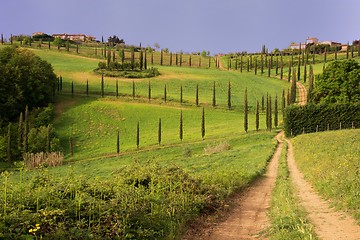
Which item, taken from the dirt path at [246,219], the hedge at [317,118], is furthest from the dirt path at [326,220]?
the hedge at [317,118]

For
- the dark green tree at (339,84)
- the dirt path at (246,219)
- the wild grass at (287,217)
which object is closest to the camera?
the wild grass at (287,217)

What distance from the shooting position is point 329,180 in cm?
1631

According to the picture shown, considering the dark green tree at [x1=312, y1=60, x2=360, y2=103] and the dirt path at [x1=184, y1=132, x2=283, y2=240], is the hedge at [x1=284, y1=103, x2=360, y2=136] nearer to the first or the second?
the dark green tree at [x1=312, y1=60, x2=360, y2=103]

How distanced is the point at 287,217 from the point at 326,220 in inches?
43.5

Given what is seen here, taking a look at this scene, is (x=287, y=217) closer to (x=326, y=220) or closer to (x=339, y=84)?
(x=326, y=220)

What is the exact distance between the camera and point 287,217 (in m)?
11.6

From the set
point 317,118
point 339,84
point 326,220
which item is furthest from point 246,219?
point 339,84

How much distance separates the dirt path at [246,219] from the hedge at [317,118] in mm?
35208

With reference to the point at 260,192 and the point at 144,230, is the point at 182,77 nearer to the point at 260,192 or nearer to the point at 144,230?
the point at 260,192

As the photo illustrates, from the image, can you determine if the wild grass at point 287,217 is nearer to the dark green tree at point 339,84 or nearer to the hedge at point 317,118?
the hedge at point 317,118

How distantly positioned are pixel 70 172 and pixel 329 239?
6828 millimetres

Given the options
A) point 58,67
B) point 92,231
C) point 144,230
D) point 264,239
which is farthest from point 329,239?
point 58,67

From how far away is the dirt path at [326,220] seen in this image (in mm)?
9664

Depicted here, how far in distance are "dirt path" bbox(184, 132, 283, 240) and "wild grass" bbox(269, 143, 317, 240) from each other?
32cm
